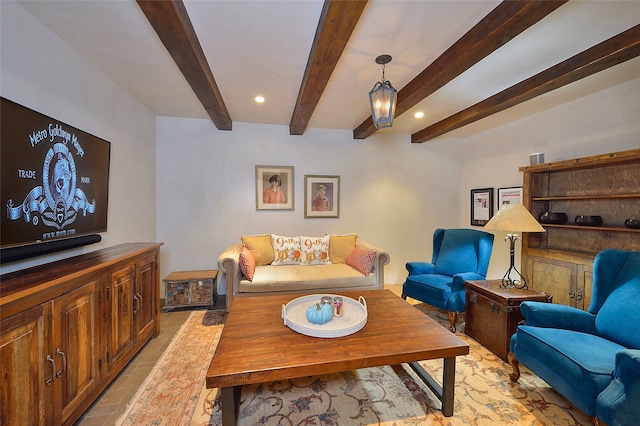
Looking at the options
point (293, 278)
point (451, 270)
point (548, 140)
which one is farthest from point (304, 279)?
point (548, 140)

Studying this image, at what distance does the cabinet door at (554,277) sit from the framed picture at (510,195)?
94cm

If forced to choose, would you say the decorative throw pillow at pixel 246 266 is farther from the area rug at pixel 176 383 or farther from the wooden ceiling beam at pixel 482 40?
the wooden ceiling beam at pixel 482 40

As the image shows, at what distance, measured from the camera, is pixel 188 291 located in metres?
3.25

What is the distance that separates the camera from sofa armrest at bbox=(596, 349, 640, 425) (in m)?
1.20

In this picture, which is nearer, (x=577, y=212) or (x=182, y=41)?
(x=182, y=41)

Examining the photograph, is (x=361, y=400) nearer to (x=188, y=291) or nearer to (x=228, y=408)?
(x=228, y=408)

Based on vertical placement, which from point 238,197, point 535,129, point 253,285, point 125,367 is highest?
point 535,129

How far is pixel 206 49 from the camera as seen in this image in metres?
1.99

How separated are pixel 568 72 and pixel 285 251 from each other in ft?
11.0

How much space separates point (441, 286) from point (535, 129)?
2409 millimetres

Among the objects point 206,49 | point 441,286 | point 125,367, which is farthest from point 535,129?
point 125,367

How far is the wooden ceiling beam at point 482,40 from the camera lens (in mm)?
1449

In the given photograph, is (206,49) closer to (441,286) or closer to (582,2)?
(582,2)

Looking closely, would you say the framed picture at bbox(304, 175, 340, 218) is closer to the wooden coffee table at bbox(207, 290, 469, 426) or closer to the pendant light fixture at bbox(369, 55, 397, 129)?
the pendant light fixture at bbox(369, 55, 397, 129)
